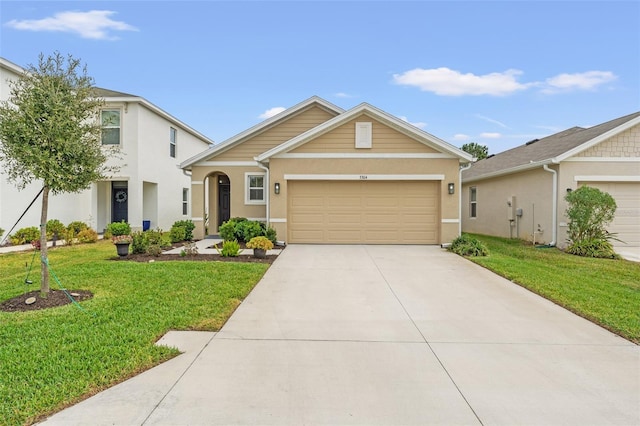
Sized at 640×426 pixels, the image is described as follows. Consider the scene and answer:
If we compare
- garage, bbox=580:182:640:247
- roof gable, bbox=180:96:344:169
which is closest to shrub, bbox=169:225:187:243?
roof gable, bbox=180:96:344:169

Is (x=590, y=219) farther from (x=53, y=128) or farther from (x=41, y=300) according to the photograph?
(x=41, y=300)

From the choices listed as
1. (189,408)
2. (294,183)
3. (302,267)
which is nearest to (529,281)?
(302,267)

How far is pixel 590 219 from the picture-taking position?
37.4 feet

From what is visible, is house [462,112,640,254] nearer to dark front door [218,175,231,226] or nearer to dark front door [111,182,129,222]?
dark front door [218,175,231,226]

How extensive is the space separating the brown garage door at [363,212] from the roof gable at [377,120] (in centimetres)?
120

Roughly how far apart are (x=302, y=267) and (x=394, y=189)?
526 cm

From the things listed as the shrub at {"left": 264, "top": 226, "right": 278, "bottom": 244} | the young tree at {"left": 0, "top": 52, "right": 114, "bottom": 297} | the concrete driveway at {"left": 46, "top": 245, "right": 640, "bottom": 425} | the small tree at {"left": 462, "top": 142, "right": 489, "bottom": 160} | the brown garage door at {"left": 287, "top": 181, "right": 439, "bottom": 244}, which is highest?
the small tree at {"left": 462, "top": 142, "right": 489, "bottom": 160}

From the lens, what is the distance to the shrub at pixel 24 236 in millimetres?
12664

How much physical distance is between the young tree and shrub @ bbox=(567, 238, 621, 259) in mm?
12929

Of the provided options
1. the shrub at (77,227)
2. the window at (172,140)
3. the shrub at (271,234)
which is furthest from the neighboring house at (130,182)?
the shrub at (271,234)

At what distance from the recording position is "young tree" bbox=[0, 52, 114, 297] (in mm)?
5449

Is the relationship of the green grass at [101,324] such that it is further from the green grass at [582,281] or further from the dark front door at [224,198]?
the dark front door at [224,198]

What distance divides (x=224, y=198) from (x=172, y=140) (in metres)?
5.55

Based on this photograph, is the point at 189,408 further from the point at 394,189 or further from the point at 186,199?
the point at 186,199
